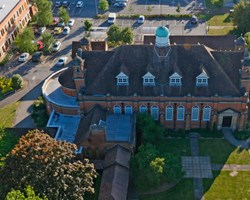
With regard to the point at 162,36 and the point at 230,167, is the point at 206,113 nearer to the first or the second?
the point at 230,167

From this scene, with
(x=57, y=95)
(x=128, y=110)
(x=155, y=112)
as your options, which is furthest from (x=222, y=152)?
(x=57, y=95)

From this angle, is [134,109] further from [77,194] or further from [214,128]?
[77,194]

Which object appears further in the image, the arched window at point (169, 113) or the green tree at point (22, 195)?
the arched window at point (169, 113)

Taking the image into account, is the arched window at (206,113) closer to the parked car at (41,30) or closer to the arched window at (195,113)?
the arched window at (195,113)

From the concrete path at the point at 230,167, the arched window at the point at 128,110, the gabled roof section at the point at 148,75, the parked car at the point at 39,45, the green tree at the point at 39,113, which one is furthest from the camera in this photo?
the parked car at the point at 39,45

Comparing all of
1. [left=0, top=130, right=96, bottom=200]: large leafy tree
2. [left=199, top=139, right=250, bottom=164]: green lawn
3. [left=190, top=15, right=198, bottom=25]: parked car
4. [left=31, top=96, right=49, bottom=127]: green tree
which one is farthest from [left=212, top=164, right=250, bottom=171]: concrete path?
[left=190, top=15, right=198, bottom=25]: parked car

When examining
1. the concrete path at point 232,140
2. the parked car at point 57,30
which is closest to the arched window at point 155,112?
the concrete path at point 232,140

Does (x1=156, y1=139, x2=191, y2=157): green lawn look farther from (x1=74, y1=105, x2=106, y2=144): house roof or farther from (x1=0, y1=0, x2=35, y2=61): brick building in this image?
(x1=0, y1=0, x2=35, y2=61): brick building
